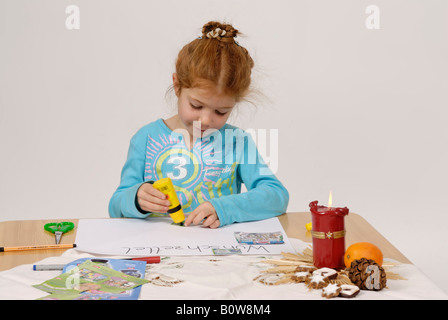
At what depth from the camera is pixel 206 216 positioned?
56.3 inches

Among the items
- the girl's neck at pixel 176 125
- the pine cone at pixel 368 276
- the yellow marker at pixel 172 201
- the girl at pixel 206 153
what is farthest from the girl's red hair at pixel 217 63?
the pine cone at pixel 368 276

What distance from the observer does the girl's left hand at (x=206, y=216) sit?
1.40 meters

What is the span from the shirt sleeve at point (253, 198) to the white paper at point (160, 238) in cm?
2

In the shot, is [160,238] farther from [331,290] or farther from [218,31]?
[218,31]

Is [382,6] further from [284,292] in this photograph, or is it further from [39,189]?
[284,292]

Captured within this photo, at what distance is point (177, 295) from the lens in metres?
0.95

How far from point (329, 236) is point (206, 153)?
0.73 meters

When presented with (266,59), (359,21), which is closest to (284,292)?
(266,59)

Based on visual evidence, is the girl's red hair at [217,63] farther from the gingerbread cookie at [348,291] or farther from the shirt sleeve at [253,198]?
the gingerbread cookie at [348,291]

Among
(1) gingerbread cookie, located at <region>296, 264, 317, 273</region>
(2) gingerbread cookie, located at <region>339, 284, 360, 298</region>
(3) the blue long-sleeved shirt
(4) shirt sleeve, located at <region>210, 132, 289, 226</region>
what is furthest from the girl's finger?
(2) gingerbread cookie, located at <region>339, 284, 360, 298</region>

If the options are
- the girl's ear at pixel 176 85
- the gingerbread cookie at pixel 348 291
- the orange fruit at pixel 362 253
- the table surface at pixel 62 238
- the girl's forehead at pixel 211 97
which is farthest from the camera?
the girl's ear at pixel 176 85

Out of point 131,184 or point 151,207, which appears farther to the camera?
point 131,184

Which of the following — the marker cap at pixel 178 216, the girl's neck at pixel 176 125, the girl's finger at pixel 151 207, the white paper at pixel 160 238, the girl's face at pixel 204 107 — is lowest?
the white paper at pixel 160 238

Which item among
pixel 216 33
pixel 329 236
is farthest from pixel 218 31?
pixel 329 236
